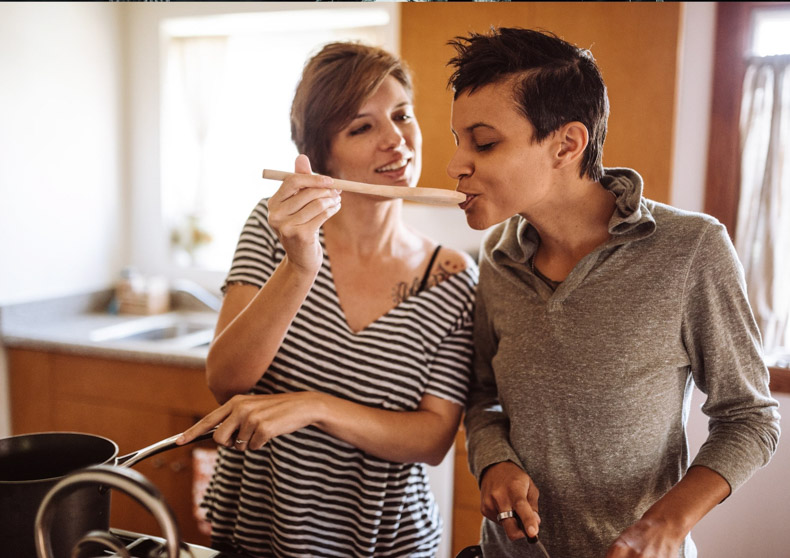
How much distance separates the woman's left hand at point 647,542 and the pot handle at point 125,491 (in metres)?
0.50

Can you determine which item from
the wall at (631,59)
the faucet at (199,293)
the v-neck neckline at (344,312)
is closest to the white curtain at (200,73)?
the faucet at (199,293)

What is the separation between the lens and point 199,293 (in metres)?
3.06

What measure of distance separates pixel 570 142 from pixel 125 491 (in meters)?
0.74

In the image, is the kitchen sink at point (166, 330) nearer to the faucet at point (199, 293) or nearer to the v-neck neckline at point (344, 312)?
the faucet at point (199, 293)

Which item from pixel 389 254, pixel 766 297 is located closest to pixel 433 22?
pixel 389 254

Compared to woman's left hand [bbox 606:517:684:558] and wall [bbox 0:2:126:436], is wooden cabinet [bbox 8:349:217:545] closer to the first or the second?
wall [bbox 0:2:126:436]

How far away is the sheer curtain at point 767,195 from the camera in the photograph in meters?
2.29

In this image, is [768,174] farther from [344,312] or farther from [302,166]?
[302,166]

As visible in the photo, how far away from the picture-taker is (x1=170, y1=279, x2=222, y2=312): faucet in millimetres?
3016

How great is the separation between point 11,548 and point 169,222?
2.73 meters

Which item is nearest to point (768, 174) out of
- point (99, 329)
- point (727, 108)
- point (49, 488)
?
Answer: point (727, 108)

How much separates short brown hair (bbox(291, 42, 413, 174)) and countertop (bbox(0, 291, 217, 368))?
4.06 ft

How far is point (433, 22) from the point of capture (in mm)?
2289

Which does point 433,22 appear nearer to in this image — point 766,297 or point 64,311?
point 766,297
